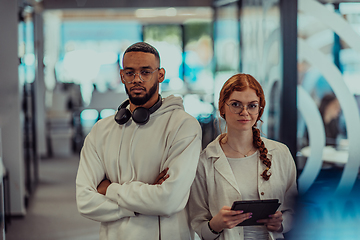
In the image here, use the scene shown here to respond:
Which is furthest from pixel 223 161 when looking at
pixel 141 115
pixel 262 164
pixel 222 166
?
pixel 141 115

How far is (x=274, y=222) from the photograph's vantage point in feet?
5.28

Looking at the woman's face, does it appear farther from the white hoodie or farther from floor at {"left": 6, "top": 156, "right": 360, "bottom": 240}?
floor at {"left": 6, "top": 156, "right": 360, "bottom": 240}

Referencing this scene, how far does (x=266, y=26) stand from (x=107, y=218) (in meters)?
2.65

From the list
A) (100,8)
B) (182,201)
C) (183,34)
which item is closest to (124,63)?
(182,201)

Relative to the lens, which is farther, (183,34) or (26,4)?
(183,34)

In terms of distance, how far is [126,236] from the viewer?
5.64 feet

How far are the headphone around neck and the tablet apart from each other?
546mm

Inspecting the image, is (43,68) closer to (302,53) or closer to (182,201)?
(302,53)

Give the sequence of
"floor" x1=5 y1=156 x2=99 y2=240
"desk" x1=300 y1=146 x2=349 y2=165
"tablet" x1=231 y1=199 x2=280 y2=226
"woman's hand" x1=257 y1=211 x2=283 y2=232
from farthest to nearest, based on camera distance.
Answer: "floor" x1=5 y1=156 x2=99 y2=240
"desk" x1=300 y1=146 x2=349 y2=165
"woman's hand" x1=257 y1=211 x2=283 y2=232
"tablet" x1=231 y1=199 x2=280 y2=226

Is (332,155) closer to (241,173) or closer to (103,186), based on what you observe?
(241,173)

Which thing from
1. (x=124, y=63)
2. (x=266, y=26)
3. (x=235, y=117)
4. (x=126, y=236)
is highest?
(x=266, y=26)

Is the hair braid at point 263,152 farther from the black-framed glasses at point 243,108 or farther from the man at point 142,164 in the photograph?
the man at point 142,164

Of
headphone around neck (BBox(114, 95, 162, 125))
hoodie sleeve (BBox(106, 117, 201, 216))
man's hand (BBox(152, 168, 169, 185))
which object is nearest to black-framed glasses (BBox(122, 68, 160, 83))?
headphone around neck (BBox(114, 95, 162, 125))

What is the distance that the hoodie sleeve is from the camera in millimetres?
1637
